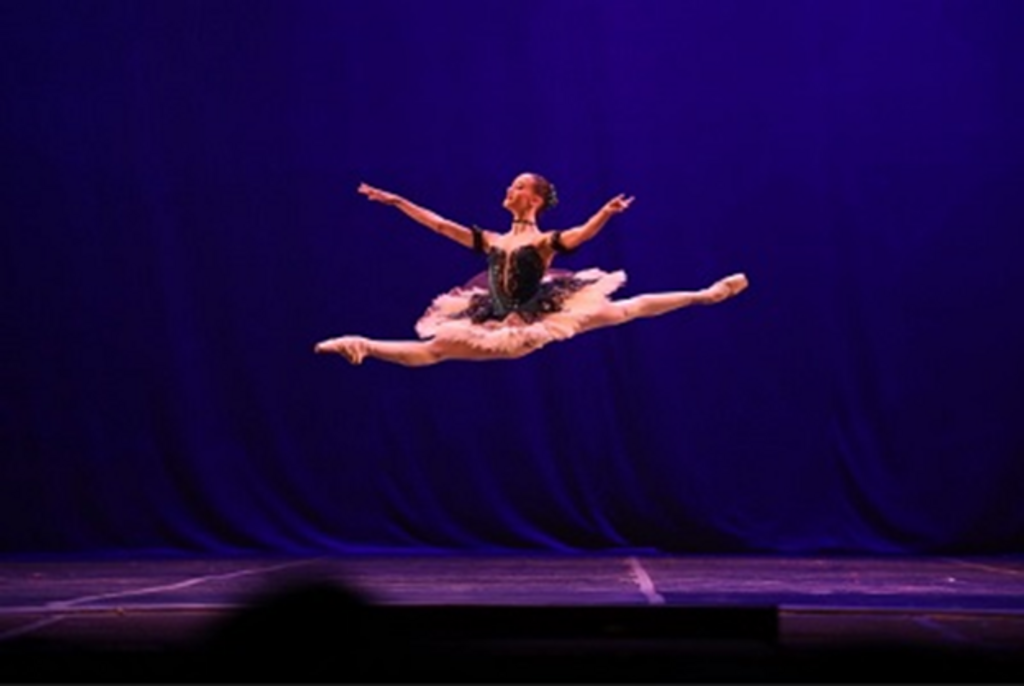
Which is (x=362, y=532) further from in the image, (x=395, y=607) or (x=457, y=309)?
(x=395, y=607)

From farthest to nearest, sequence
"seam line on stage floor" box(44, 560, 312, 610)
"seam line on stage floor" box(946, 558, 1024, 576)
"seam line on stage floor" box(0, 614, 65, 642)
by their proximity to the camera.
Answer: "seam line on stage floor" box(946, 558, 1024, 576)
"seam line on stage floor" box(44, 560, 312, 610)
"seam line on stage floor" box(0, 614, 65, 642)

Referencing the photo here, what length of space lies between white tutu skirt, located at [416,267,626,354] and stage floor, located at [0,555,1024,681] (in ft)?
2.78

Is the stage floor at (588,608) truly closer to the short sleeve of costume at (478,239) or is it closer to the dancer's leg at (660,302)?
the dancer's leg at (660,302)

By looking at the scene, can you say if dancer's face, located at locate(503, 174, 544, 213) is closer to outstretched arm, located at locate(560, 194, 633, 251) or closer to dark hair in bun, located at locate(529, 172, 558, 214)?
dark hair in bun, located at locate(529, 172, 558, 214)

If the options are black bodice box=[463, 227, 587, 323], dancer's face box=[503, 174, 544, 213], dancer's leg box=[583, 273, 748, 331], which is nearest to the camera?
dancer's leg box=[583, 273, 748, 331]

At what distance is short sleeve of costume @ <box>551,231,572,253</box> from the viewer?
5.04 m

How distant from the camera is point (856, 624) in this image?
Result: 3441 millimetres

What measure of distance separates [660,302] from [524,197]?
2.29ft

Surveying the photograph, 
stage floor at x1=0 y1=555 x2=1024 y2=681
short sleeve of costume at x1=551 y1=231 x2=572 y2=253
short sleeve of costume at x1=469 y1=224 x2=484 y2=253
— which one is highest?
short sleeve of costume at x1=469 y1=224 x2=484 y2=253

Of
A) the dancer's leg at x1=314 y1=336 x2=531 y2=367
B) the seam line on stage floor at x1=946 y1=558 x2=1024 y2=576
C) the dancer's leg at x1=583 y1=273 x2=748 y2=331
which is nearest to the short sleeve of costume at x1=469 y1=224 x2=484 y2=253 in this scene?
the dancer's leg at x1=314 y1=336 x2=531 y2=367

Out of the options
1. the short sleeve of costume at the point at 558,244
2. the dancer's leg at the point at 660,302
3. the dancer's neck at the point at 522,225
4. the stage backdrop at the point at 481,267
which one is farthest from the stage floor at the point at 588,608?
the dancer's neck at the point at 522,225

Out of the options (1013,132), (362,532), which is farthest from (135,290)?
(1013,132)

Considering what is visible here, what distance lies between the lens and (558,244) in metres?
5.06

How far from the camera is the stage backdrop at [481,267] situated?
6.63m
